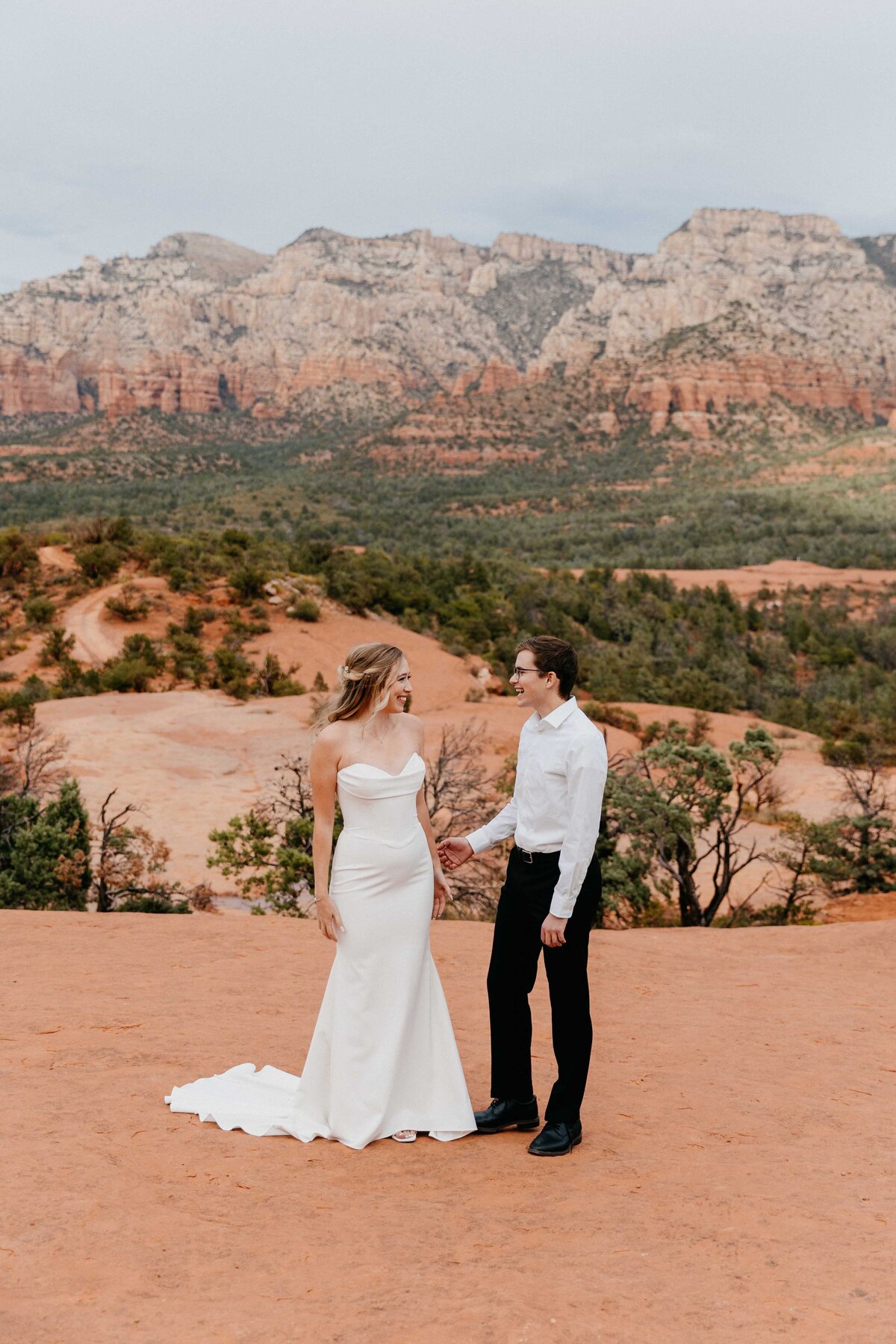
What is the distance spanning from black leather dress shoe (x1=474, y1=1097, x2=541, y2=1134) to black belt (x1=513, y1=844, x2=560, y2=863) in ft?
3.29

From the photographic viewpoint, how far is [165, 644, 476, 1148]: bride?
11.8 feet

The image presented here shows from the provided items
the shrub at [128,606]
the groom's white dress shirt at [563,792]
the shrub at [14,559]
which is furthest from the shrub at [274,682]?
the groom's white dress shirt at [563,792]

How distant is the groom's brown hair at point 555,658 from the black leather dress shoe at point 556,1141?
1611 millimetres

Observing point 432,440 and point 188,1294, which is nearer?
point 188,1294

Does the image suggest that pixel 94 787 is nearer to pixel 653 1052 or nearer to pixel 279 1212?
pixel 653 1052

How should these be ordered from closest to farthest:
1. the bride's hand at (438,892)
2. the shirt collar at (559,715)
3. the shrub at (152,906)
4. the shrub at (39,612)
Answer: the shirt collar at (559,715), the bride's hand at (438,892), the shrub at (152,906), the shrub at (39,612)

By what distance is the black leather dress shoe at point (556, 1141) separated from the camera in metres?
3.58

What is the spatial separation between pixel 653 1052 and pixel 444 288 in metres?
154

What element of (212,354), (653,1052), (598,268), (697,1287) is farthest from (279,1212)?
(598,268)

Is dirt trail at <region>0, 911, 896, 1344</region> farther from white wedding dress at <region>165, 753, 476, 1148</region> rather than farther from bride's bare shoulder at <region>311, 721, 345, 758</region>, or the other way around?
bride's bare shoulder at <region>311, 721, 345, 758</region>

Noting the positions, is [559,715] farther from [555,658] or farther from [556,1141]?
[556,1141]

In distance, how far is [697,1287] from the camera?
105 inches

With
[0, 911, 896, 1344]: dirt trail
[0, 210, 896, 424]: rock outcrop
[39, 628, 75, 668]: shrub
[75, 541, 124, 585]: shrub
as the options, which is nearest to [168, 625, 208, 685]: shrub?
[39, 628, 75, 668]: shrub

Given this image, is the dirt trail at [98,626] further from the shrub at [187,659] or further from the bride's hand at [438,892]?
the bride's hand at [438,892]
